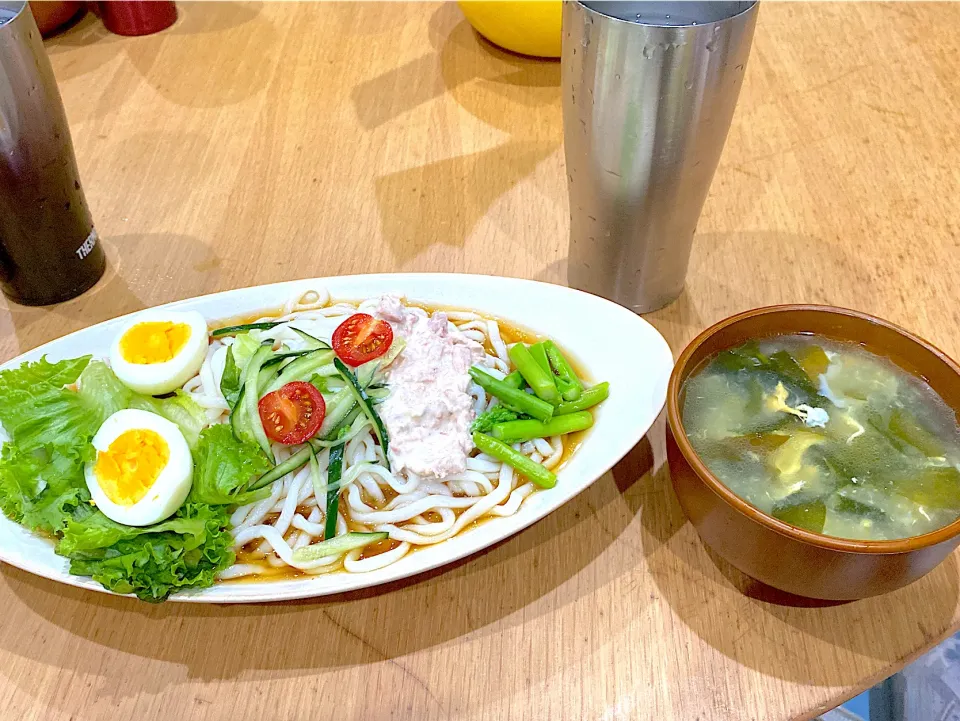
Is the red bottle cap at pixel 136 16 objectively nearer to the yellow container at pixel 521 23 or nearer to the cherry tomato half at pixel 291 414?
the yellow container at pixel 521 23

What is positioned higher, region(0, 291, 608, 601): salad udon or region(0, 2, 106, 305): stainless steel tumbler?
region(0, 2, 106, 305): stainless steel tumbler

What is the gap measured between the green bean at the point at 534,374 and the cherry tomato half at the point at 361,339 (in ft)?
0.71

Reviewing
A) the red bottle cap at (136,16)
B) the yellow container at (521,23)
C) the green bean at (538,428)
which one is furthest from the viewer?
the red bottle cap at (136,16)

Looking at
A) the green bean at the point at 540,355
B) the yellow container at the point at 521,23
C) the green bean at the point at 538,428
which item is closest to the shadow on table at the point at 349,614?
the green bean at the point at 538,428

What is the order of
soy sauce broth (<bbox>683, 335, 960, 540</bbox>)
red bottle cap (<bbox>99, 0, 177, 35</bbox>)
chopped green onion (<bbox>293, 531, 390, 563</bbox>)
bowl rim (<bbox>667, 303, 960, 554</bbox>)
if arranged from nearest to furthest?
bowl rim (<bbox>667, 303, 960, 554</bbox>), soy sauce broth (<bbox>683, 335, 960, 540</bbox>), chopped green onion (<bbox>293, 531, 390, 563</bbox>), red bottle cap (<bbox>99, 0, 177, 35</bbox>)

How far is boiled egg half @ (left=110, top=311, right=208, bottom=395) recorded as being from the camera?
129 cm

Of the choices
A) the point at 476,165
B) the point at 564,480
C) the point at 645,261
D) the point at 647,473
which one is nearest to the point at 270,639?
the point at 564,480

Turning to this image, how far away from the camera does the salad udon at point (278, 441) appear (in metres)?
1.12

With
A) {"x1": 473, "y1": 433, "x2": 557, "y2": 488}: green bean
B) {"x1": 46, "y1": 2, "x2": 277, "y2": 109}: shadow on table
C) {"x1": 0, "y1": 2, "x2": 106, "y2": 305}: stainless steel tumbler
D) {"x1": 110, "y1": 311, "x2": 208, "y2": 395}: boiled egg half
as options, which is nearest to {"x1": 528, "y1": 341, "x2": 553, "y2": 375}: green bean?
{"x1": 473, "y1": 433, "x2": 557, "y2": 488}: green bean

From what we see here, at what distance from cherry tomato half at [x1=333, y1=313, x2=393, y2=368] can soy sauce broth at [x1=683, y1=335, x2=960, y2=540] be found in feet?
1.62

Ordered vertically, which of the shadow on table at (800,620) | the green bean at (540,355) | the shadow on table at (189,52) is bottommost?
the shadow on table at (800,620)

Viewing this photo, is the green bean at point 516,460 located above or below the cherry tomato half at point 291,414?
below

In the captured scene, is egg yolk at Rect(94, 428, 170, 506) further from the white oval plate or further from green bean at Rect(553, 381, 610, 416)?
green bean at Rect(553, 381, 610, 416)

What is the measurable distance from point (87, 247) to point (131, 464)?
70cm
